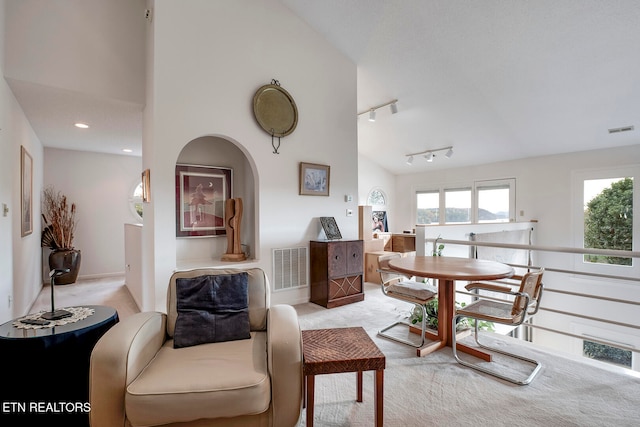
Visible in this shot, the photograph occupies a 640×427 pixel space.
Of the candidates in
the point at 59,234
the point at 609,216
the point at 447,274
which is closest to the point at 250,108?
the point at 447,274

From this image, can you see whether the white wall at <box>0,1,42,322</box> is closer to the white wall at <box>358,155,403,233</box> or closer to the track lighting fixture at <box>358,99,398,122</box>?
the track lighting fixture at <box>358,99,398,122</box>

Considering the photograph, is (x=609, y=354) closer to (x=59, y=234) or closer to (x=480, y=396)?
(x=480, y=396)

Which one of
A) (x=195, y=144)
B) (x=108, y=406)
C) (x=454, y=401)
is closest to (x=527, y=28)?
(x=454, y=401)

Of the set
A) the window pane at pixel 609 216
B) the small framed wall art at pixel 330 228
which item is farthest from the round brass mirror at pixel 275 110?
the window pane at pixel 609 216

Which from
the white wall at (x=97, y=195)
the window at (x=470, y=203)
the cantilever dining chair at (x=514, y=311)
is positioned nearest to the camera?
the cantilever dining chair at (x=514, y=311)

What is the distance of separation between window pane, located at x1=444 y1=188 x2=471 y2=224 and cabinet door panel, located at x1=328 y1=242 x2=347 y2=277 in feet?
13.4

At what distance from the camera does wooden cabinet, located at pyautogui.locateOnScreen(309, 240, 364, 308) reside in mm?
3705

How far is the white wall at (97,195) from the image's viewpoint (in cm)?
547

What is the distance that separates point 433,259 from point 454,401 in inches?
49.6

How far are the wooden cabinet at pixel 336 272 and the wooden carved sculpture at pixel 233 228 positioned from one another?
922 millimetres

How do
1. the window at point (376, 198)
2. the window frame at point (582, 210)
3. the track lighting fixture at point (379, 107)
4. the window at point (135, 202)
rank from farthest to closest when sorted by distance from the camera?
the window at point (376, 198), the window at point (135, 202), the window frame at point (582, 210), the track lighting fixture at point (379, 107)

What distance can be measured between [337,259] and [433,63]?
275 centimetres

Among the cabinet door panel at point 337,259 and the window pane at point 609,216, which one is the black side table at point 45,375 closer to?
the cabinet door panel at point 337,259

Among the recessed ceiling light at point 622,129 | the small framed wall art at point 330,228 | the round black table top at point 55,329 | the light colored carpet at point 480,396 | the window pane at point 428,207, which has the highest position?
the recessed ceiling light at point 622,129
